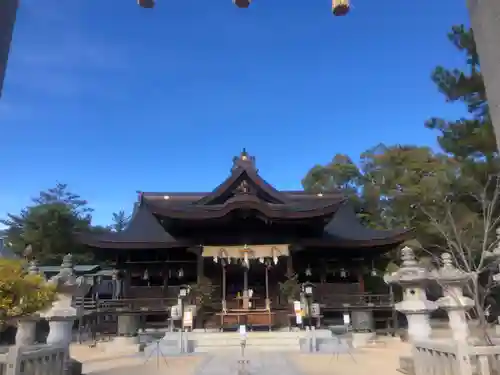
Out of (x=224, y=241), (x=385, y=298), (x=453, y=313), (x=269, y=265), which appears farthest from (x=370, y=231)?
(x=453, y=313)

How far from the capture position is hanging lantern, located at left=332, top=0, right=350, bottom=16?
2.98 meters

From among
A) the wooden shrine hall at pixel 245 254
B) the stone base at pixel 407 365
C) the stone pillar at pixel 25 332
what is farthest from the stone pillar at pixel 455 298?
the stone pillar at pixel 25 332

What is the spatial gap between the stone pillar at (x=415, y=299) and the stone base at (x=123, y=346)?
9297mm

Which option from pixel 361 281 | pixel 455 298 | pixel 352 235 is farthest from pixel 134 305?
pixel 455 298

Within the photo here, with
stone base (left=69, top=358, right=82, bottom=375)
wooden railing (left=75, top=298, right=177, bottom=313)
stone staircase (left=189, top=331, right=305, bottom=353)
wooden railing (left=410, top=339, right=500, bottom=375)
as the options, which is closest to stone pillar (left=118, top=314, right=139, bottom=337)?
wooden railing (left=75, top=298, right=177, bottom=313)

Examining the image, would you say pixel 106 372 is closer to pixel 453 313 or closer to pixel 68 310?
pixel 68 310

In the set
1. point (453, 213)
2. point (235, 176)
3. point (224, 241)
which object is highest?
point (235, 176)

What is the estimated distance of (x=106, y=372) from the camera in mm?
9266

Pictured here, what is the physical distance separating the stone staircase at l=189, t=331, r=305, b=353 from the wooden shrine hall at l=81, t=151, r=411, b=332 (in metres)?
1.47

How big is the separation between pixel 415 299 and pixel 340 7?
888cm

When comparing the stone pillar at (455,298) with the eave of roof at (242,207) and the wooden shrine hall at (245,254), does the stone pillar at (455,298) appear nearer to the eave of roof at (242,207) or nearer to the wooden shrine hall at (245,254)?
the wooden shrine hall at (245,254)

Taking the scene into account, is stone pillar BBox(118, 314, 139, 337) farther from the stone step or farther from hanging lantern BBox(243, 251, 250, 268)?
hanging lantern BBox(243, 251, 250, 268)

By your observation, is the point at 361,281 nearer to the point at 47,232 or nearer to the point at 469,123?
the point at 469,123

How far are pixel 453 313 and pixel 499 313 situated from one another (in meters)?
14.6
